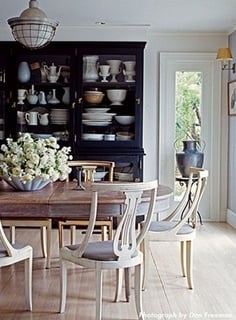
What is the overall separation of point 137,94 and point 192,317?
337 cm

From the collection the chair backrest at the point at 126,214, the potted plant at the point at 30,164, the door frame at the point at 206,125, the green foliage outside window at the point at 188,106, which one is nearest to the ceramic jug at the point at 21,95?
the door frame at the point at 206,125

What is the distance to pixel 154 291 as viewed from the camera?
3.71 metres

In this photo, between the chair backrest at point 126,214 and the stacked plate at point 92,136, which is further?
the stacked plate at point 92,136

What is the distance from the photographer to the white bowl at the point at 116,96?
240 inches

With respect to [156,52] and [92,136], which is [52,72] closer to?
[92,136]

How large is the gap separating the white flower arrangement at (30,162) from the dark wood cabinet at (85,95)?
2295mm

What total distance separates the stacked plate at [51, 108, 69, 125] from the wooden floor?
1.79 m

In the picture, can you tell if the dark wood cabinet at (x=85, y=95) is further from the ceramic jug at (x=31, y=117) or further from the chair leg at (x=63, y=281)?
the chair leg at (x=63, y=281)

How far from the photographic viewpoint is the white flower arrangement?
3.64 meters

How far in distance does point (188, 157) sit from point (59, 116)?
163 centimetres

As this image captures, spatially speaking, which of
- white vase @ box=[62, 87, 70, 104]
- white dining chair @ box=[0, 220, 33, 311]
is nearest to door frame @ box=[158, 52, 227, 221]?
white vase @ box=[62, 87, 70, 104]

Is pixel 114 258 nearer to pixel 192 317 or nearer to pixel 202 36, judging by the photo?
pixel 192 317

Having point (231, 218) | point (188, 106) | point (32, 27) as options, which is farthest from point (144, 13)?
point (231, 218)

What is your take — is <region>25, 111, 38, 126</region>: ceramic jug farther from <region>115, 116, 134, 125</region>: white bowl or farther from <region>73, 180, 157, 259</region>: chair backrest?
<region>73, 180, 157, 259</region>: chair backrest
